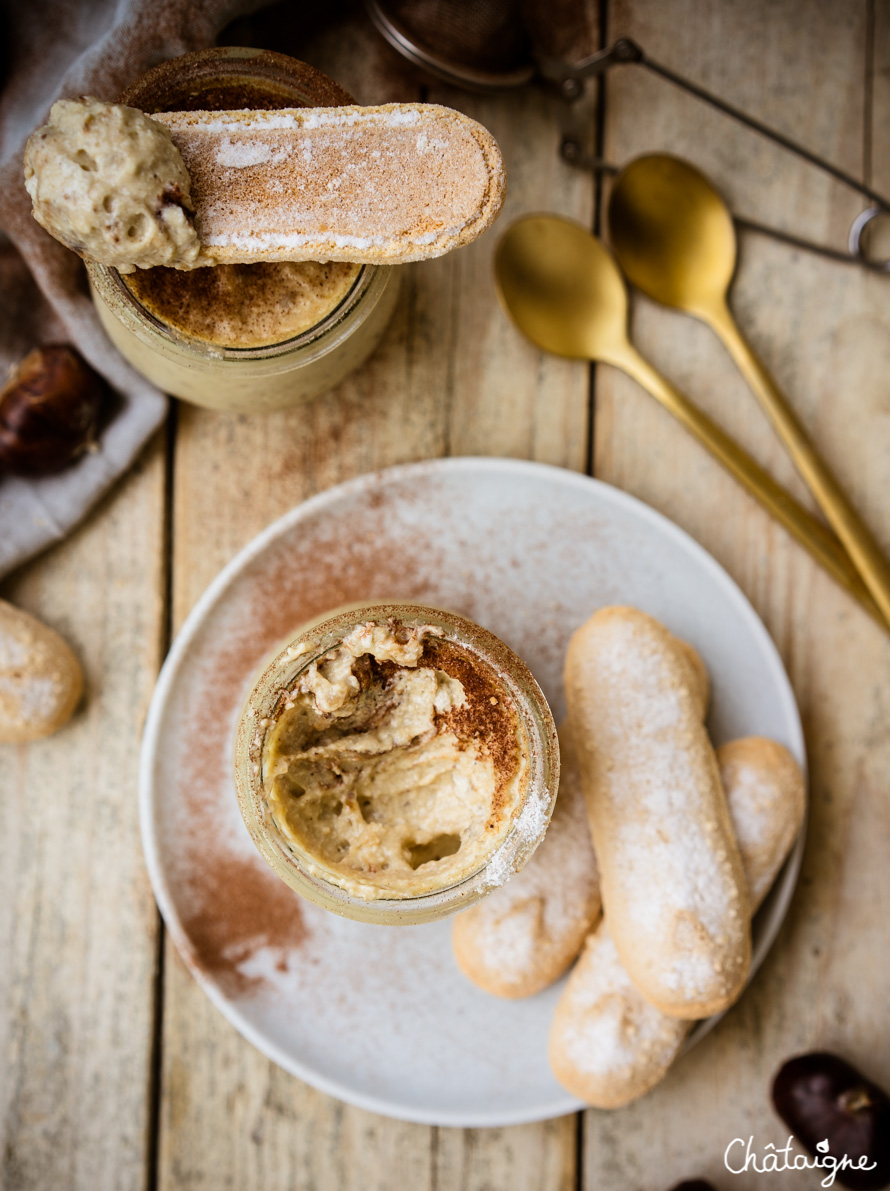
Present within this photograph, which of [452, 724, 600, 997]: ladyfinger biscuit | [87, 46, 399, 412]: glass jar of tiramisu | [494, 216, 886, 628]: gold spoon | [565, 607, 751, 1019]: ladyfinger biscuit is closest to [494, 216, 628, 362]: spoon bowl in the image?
[494, 216, 886, 628]: gold spoon

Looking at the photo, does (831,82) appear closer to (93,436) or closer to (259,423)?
(259,423)

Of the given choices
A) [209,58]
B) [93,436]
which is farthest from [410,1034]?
[209,58]

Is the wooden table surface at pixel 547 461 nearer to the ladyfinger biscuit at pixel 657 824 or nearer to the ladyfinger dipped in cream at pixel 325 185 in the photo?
the ladyfinger biscuit at pixel 657 824

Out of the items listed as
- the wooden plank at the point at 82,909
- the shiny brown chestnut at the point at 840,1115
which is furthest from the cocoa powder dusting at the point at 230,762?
the shiny brown chestnut at the point at 840,1115

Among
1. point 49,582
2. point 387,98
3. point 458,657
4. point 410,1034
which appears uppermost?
point 387,98

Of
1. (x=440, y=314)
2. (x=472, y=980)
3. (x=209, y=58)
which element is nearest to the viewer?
(x=209, y=58)

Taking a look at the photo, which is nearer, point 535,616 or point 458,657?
point 458,657

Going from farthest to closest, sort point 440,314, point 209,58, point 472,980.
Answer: point 440,314, point 472,980, point 209,58
